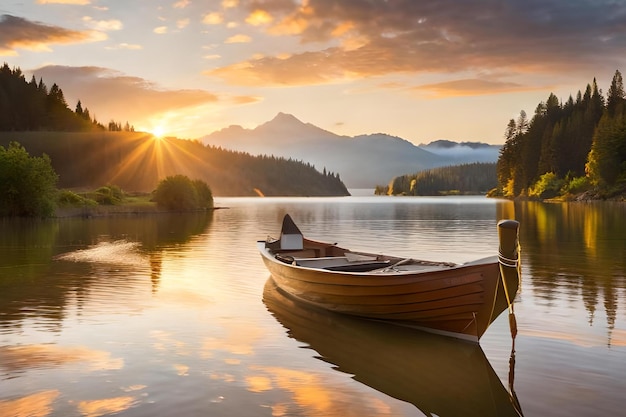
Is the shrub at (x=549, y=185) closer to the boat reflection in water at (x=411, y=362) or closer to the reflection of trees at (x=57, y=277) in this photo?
the reflection of trees at (x=57, y=277)

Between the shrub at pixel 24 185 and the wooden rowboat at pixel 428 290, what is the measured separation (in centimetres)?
7355

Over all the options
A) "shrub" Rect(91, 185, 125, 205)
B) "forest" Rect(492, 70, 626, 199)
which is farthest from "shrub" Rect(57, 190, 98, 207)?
"forest" Rect(492, 70, 626, 199)

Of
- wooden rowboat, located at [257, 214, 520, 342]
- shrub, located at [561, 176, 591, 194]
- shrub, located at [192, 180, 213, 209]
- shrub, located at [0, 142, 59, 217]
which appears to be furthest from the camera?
shrub, located at [561, 176, 591, 194]

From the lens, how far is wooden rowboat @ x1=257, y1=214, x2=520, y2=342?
1630 centimetres

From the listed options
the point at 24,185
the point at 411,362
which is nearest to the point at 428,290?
the point at 411,362

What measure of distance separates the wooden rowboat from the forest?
138 metres

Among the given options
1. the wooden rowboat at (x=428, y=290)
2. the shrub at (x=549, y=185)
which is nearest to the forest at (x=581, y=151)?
the shrub at (x=549, y=185)

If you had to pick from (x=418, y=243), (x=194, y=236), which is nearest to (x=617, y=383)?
(x=418, y=243)

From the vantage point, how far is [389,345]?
17.7 metres

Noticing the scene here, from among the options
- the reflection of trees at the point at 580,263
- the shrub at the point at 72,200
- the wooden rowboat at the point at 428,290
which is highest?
the shrub at the point at 72,200

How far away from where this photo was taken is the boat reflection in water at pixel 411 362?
1316cm

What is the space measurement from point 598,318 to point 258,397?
13.4 m

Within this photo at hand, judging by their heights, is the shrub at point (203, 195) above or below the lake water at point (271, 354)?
above

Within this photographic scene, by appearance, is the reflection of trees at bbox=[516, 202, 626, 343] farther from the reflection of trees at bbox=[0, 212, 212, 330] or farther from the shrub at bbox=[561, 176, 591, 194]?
the shrub at bbox=[561, 176, 591, 194]
